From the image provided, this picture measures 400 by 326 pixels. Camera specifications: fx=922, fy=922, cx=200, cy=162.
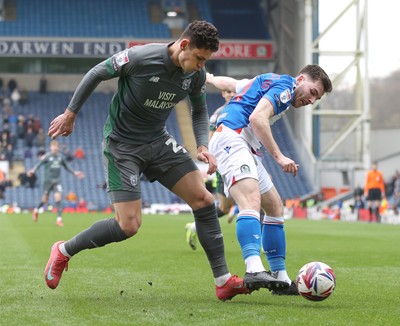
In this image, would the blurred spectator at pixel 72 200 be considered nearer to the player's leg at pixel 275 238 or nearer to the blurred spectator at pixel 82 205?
the blurred spectator at pixel 82 205

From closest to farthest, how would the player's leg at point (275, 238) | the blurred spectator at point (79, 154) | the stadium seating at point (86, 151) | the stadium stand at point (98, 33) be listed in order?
1. the player's leg at point (275, 238)
2. the stadium seating at point (86, 151)
3. the stadium stand at point (98, 33)
4. the blurred spectator at point (79, 154)

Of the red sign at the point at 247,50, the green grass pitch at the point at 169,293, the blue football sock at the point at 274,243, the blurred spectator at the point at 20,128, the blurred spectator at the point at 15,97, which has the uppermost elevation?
the red sign at the point at 247,50

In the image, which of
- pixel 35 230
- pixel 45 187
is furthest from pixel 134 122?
pixel 45 187

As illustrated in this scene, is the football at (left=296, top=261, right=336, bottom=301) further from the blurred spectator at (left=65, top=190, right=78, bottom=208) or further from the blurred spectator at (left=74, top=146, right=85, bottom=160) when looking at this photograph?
the blurred spectator at (left=74, top=146, right=85, bottom=160)

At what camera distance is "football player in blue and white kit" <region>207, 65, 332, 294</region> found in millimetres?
7223

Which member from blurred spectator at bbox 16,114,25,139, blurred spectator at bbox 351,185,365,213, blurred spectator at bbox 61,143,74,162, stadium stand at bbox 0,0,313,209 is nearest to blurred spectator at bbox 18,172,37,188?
stadium stand at bbox 0,0,313,209

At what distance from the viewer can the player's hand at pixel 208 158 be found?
23.6ft

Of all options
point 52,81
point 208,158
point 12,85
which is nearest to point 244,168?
point 208,158

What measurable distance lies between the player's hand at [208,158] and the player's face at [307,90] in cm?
90

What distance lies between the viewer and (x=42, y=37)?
147ft

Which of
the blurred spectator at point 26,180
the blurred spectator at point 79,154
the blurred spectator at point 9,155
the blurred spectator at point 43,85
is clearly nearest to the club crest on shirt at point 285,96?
the blurred spectator at point 26,180

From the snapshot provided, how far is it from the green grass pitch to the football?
84mm

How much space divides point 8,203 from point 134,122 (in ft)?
106

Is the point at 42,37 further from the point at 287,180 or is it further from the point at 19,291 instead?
the point at 19,291
